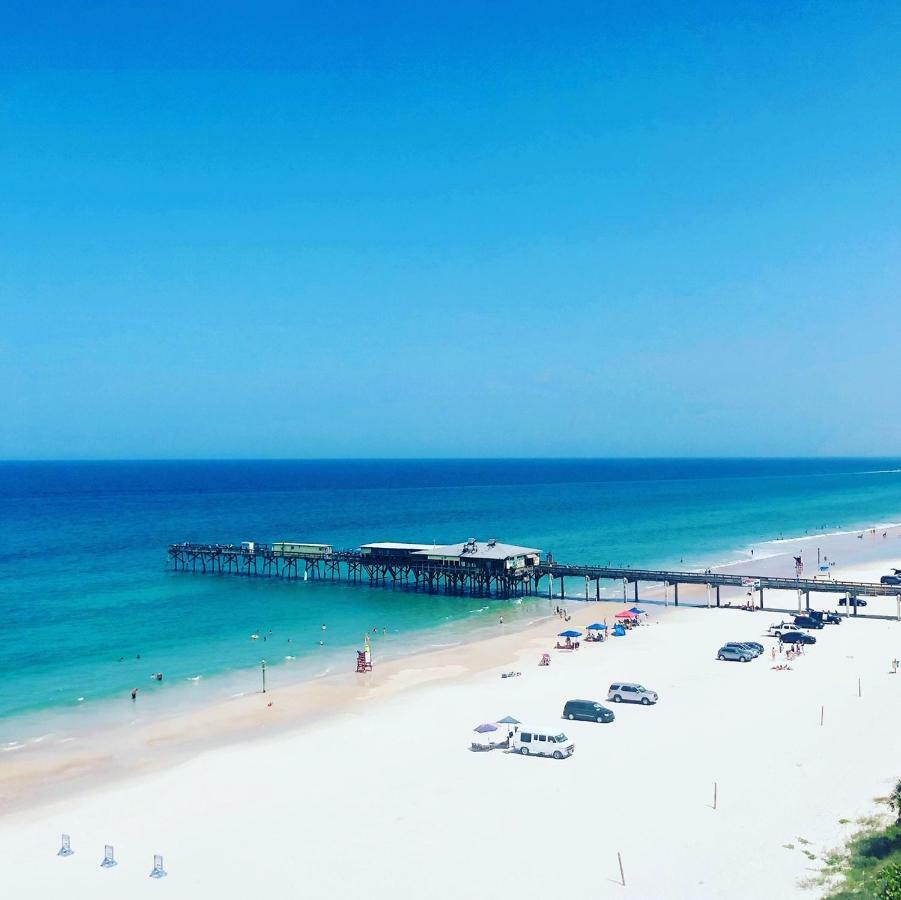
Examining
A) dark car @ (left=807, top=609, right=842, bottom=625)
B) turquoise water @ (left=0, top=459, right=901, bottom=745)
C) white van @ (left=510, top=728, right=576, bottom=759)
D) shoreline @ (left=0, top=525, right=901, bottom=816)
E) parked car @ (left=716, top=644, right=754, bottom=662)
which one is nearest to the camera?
white van @ (left=510, top=728, right=576, bottom=759)

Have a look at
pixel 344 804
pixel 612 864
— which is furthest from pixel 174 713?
pixel 612 864

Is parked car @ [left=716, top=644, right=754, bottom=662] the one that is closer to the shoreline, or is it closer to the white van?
the shoreline

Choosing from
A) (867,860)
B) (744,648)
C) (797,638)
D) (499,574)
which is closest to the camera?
(867,860)

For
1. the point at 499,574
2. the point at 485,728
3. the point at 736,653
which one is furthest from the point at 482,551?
the point at 485,728

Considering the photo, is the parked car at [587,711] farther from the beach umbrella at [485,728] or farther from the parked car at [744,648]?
the parked car at [744,648]

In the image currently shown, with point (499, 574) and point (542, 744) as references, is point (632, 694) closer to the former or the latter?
point (542, 744)

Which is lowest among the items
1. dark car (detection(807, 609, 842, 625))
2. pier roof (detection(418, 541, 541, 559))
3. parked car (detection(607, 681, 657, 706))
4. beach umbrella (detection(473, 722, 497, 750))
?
dark car (detection(807, 609, 842, 625))

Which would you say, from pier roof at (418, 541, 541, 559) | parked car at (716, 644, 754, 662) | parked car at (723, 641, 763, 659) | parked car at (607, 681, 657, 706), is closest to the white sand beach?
parked car at (607, 681, 657, 706)
